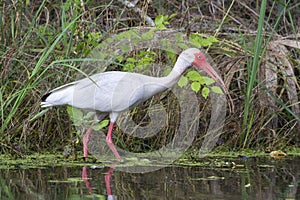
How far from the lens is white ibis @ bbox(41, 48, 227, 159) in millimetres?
6184

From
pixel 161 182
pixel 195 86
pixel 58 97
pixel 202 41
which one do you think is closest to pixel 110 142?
pixel 58 97

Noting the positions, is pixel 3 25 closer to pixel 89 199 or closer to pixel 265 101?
pixel 265 101

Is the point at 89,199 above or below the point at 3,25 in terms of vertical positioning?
below

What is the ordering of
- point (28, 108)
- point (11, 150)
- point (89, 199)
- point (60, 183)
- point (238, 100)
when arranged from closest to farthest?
point (89, 199) < point (60, 183) < point (11, 150) < point (28, 108) < point (238, 100)

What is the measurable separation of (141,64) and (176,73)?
456mm

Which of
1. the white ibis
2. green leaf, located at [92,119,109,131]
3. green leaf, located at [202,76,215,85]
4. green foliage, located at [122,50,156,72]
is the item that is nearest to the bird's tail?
the white ibis

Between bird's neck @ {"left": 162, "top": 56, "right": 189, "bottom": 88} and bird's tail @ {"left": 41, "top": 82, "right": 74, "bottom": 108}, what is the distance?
3.04 feet

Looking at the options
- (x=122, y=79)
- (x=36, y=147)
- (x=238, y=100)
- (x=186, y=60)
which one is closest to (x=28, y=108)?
(x=36, y=147)

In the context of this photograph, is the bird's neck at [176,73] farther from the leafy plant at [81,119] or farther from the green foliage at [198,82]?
the leafy plant at [81,119]

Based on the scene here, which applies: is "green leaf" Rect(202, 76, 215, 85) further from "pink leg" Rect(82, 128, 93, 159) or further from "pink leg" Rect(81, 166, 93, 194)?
"pink leg" Rect(81, 166, 93, 194)

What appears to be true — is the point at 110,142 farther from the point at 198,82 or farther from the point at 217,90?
the point at 217,90

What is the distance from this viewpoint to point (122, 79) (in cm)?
625

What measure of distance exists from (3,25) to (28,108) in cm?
114

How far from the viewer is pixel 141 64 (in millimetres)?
6652
